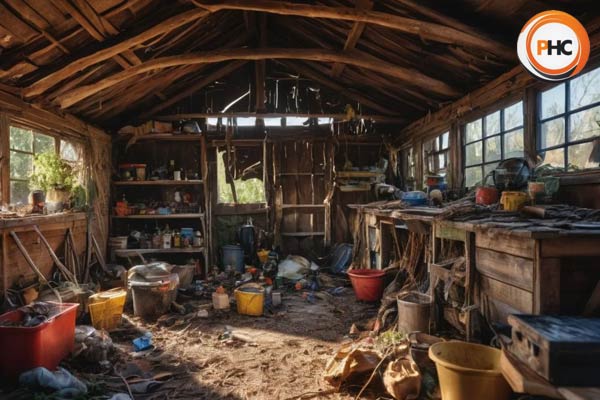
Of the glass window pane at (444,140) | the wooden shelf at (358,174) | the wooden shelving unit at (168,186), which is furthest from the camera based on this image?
the wooden shelf at (358,174)

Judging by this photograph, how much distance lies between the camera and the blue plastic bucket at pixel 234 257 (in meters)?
8.34

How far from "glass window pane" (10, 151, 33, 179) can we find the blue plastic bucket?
13.1ft

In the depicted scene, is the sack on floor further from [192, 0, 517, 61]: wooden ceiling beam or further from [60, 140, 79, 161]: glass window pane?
[60, 140, 79, 161]: glass window pane

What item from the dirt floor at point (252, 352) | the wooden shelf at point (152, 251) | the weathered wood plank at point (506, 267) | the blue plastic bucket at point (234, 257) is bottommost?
the dirt floor at point (252, 352)

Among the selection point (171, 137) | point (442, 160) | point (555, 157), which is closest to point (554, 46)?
point (555, 157)

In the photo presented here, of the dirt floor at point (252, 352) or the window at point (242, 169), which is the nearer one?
the dirt floor at point (252, 352)

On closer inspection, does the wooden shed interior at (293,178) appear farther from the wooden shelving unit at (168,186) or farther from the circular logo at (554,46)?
the circular logo at (554,46)

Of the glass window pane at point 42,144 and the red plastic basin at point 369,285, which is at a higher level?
the glass window pane at point 42,144

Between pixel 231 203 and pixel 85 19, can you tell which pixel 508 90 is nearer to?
pixel 85 19

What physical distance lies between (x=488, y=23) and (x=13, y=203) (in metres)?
6.52

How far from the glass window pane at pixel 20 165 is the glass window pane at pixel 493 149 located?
259 inches

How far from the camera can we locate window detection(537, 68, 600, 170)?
3410mm

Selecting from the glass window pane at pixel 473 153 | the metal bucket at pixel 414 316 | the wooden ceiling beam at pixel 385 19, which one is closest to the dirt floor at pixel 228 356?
the metal bucket at pixel 414 316

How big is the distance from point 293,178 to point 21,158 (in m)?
5.35
